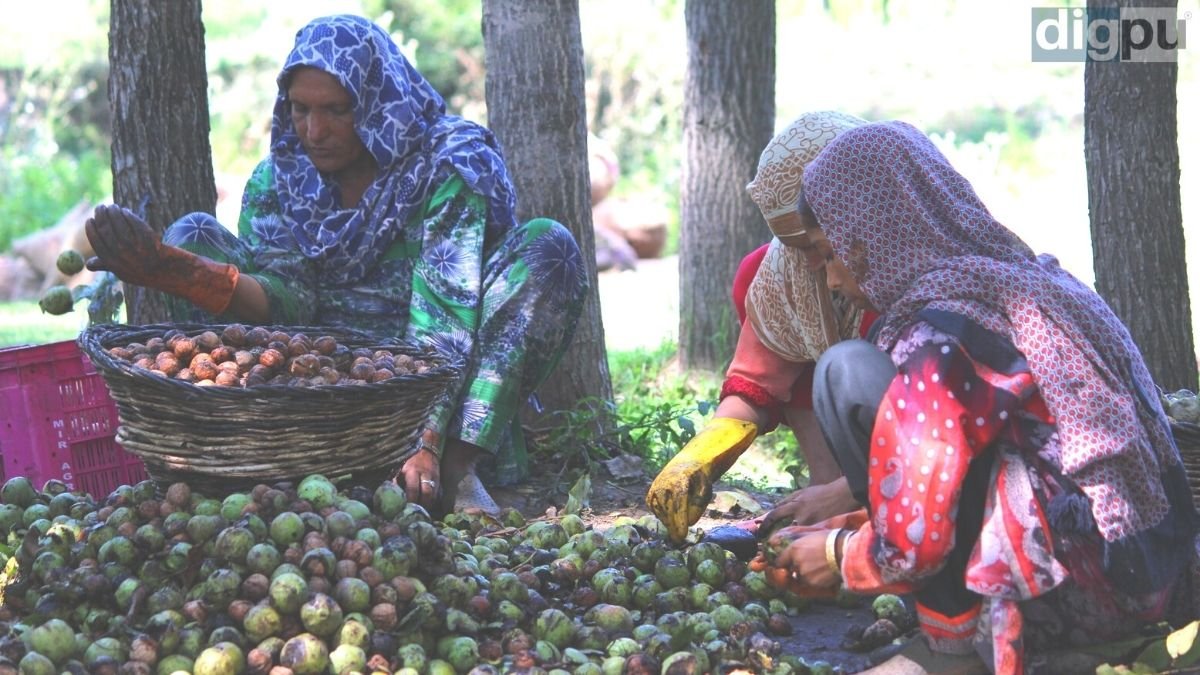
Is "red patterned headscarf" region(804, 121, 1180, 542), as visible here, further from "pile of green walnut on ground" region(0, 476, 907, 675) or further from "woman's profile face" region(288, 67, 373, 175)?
"woman's profile face" region(288, 67, 373, 175)

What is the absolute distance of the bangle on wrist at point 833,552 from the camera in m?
2.49

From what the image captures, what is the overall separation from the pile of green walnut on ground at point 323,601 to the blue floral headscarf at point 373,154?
122 centimetres

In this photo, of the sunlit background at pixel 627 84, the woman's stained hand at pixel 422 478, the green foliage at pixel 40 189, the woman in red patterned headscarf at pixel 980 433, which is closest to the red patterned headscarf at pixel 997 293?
the woman in red patterned headscarf at pixel 980 433

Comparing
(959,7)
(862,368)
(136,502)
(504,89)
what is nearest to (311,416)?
(136,502)

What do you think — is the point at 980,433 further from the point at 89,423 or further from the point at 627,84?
the point at 627,84

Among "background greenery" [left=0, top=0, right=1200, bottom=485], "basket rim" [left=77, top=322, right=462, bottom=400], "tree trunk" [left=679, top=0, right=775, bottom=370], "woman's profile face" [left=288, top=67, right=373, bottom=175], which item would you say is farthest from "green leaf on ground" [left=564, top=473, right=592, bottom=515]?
"background greenery" [left=0, top=0, right=1200, bottom=485]

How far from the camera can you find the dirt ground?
2.81 meters

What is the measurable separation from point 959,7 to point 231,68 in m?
10.3

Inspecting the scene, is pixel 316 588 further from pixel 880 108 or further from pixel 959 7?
pixel 959 7

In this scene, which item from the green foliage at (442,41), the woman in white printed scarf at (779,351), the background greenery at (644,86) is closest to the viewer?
the woman in white printed scarf at (779,351)

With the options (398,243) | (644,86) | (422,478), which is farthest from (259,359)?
(644,86)

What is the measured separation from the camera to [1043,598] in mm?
2453

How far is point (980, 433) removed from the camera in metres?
2.28

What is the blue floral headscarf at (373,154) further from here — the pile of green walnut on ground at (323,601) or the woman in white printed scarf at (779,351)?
the pile of green walnut on ground at (323,601)
